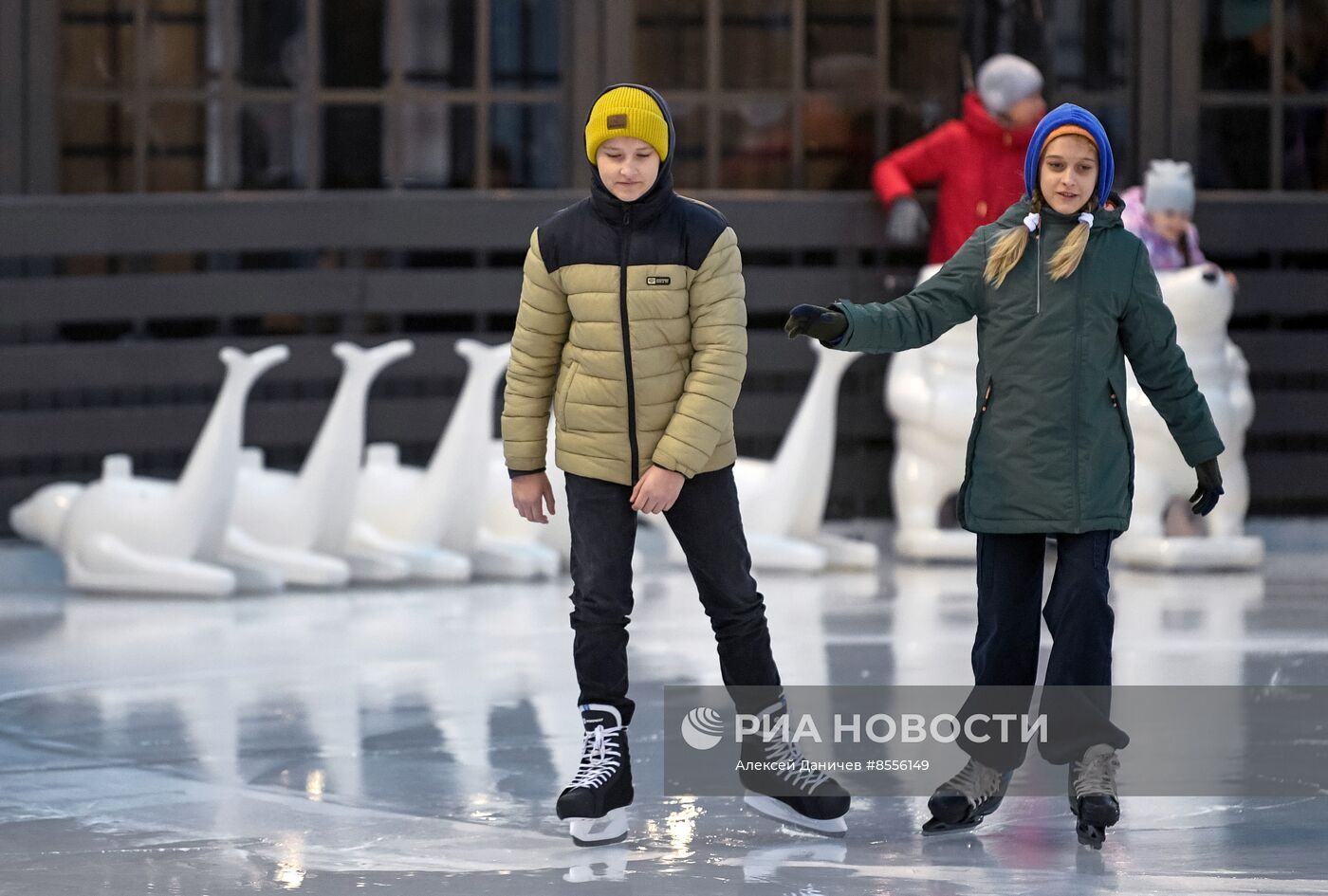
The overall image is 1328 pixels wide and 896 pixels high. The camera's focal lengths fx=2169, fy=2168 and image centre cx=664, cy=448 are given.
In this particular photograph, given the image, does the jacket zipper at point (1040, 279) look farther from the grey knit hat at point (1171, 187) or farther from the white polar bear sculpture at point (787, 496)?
the grey knit hat at point (1171, 187)

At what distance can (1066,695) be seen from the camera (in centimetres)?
410

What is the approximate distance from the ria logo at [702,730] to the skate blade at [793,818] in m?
0.57

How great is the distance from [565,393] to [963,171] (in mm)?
4978

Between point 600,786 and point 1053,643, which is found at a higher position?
point 1053,643

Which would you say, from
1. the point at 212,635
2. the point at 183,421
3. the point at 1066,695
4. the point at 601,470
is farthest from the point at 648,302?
the point at 183,421

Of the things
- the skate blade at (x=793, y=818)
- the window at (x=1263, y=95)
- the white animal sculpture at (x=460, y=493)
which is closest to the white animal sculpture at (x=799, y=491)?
the white animal sculpture at (x=460, y=493)

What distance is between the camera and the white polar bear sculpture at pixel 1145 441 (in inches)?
319

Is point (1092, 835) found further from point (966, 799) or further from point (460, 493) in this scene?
point (460, 493)

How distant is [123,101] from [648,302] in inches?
211

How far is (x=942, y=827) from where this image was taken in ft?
13.5

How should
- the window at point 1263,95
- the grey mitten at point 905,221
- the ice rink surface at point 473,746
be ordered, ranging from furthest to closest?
the window at point 1263,95 < the grey mitten at point 905,221 < the ice rink surface at point 473,746

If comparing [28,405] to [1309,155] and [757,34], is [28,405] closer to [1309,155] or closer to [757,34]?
[757,34]

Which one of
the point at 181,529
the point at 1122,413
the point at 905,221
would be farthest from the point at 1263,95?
the point at 1122,413

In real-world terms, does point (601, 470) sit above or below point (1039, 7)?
below
